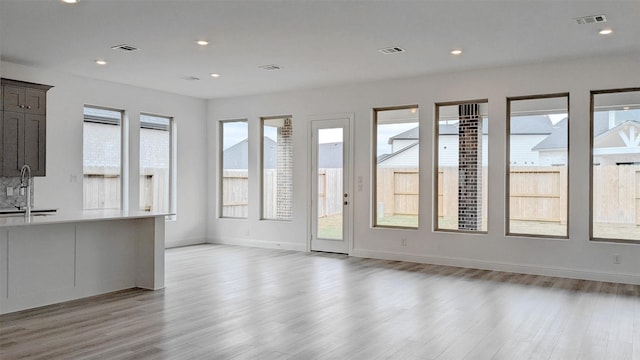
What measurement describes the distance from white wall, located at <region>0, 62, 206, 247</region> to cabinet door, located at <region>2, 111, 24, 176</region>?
0.69 meters

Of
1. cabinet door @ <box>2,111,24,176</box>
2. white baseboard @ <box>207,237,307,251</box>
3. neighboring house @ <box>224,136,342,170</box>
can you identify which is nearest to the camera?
cabinet door @ <box>2,111,24,176</box>

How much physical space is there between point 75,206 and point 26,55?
2.35 meters

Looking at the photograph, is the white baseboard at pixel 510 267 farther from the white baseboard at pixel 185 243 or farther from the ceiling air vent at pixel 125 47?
the ceiling air vent at pixel 125 47

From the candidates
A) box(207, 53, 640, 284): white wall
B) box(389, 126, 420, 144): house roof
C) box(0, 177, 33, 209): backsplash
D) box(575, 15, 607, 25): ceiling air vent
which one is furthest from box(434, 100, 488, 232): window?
box(0, 177, 33, 209): backsplash

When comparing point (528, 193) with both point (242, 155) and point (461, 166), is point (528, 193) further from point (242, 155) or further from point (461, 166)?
point (242, 155)

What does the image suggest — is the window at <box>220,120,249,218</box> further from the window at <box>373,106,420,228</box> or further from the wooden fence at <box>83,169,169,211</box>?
the window at <box>373,106,420,228</box>

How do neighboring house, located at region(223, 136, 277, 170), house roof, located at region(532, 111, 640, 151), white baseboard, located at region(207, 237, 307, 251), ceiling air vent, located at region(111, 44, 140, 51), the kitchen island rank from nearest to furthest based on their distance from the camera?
the kitchen island → ceiling air vent, located at region(111, 44, 140, 51) → house roof, located at region(532, 111, 640, 151) → white baseboard, located at region(207, 237, 307, 251) → neighboring house, located at region(223, 136, 277, 170)

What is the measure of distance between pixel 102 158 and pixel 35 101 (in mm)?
1677

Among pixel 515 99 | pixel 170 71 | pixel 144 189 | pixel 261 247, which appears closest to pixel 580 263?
pixel 515 99

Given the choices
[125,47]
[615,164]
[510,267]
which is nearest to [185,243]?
[125,47]

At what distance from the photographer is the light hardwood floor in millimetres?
3775

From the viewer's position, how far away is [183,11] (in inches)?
190

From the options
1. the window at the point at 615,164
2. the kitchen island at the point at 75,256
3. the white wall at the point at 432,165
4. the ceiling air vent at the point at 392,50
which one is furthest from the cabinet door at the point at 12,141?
the window at the point at 615,164

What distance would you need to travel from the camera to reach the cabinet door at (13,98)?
6523mm
